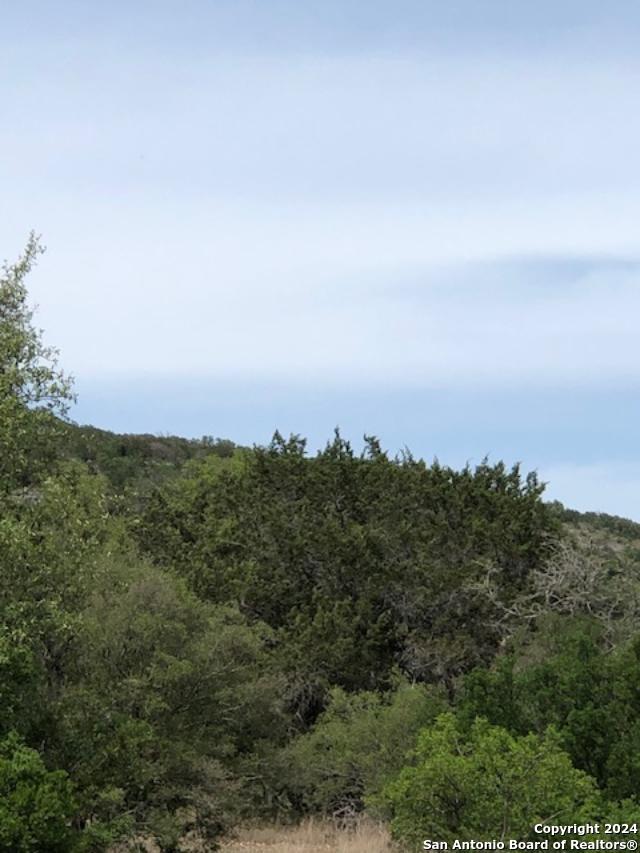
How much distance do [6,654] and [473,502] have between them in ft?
77.5

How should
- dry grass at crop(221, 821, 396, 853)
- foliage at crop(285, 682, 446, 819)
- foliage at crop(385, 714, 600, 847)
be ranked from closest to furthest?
foliage at crop(385, 714, 600, 847)
dry grass at crop(221, 821, 396, 853)
foliage at crop(285, 682, 446, 819)

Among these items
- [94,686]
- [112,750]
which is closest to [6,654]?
[112,750]

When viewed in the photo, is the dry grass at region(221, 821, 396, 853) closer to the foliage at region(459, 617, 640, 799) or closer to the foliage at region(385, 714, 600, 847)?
the foliage at region(459, 617, 640, 799)

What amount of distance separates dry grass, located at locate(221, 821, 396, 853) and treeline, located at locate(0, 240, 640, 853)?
0.60 metres

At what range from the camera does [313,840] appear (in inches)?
835

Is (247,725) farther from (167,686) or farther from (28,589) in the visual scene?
(28,589)

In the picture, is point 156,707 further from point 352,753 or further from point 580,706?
point 580,706

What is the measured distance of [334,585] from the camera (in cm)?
3353

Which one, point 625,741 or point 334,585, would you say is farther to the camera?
point 334,585

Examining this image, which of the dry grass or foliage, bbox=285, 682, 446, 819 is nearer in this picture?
the dry grass

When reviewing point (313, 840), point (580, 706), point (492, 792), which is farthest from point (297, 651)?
point (492, 792)

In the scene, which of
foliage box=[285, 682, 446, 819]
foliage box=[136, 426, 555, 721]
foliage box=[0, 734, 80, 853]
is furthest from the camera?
foliage box=[136, 426, 555, 721]

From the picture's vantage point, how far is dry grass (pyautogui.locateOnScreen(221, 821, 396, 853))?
18906 mm

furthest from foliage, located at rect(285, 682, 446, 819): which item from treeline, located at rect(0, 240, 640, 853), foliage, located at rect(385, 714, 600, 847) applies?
foliage, located at rect(385, 714, 600, 847)
